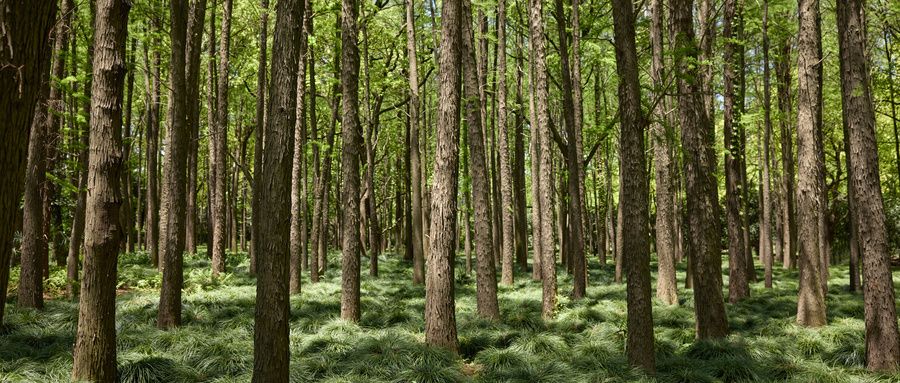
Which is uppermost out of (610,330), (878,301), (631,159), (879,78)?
(879,78)

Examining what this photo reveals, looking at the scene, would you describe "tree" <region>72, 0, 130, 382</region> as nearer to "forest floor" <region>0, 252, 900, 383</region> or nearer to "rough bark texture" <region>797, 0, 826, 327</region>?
"forest floor" <region>0, 252, 900, 383</region>

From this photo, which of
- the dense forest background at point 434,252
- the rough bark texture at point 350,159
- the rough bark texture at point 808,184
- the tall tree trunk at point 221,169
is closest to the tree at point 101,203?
the dense forest background at point 434,252

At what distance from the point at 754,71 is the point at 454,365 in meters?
23.8

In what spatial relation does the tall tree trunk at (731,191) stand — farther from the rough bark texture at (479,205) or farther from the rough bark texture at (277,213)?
the rough bark texture at (277,213)

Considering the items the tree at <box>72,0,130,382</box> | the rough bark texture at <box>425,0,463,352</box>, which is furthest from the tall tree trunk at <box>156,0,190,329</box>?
the rough bark texture at <box>425,0,463,352</box>

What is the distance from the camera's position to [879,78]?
22.1m

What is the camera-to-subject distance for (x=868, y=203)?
7895 mm

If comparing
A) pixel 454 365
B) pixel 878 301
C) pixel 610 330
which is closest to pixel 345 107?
pixel 454 365

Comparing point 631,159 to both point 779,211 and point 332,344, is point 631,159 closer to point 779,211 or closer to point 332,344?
point 332,344

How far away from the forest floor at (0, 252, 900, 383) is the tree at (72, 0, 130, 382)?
1.70 ft

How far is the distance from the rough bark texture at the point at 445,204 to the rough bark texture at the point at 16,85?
6.07 m

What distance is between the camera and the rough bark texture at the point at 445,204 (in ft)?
27.9

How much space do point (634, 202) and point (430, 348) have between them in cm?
369

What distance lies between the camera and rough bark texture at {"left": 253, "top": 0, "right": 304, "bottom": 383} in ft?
17.9
